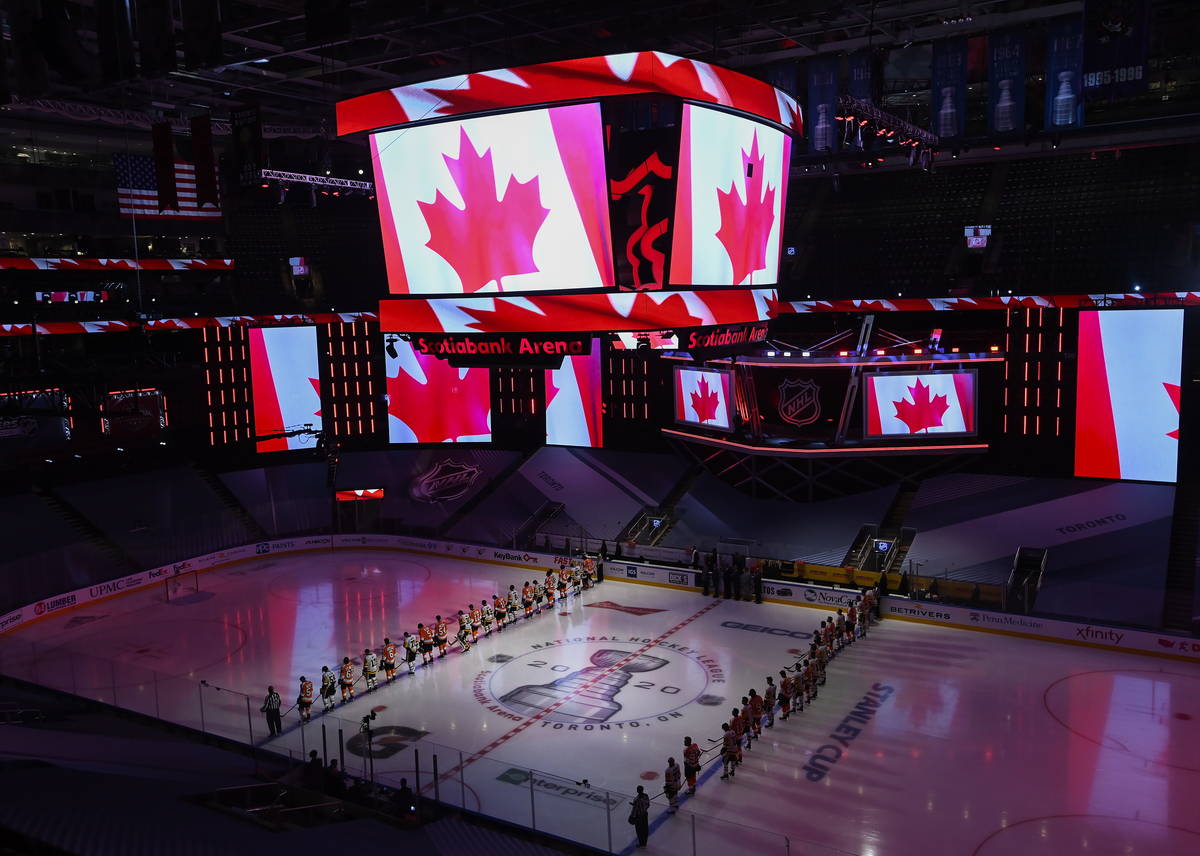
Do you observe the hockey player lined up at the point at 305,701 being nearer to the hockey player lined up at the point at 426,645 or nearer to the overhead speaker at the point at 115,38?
the hockey player lined up at the point at 426,645

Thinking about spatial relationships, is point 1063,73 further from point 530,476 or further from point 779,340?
point 530,476

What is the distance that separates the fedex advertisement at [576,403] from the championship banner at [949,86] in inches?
617

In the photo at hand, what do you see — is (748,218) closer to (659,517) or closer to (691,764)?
(691,764)

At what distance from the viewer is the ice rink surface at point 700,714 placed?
534 inches

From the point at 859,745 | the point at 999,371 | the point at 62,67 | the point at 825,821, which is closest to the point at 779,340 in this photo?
the point at 999,371

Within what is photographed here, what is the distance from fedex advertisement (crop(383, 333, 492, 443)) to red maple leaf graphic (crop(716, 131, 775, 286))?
25.1 m

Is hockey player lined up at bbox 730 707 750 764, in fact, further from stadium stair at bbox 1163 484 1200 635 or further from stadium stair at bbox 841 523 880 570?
stadium stair at bbox 1163 484 1200 635

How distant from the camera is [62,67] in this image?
1171 centimetres

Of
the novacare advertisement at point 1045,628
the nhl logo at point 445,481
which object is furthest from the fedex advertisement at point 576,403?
the novacare advertisement at point 1045,628

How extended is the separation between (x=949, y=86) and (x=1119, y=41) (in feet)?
25.2

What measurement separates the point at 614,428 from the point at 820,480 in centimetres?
884

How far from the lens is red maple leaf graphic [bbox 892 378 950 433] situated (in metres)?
26.3

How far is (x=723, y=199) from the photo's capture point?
447 inches

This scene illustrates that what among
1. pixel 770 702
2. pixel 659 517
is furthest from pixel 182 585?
pixel 770 702
